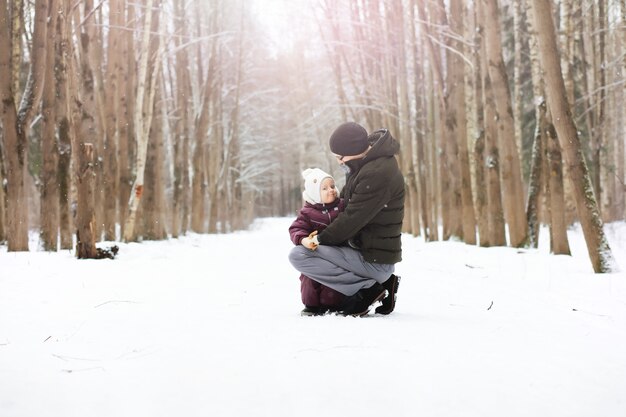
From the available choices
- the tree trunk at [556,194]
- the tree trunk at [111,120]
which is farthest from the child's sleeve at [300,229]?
the tree trunk at [111,120]

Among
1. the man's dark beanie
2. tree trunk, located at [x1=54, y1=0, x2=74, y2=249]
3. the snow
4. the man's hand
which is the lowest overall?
the snow

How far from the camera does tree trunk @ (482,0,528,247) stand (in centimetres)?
929

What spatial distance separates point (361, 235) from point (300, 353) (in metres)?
1.31

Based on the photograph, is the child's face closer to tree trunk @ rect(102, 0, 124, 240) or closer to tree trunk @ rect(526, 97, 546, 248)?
tree trunk @ rect(526, 97, 546, 248)

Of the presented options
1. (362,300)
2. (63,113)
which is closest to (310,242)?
(362,300)

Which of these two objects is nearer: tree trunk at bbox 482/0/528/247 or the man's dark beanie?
the man's dark beanie

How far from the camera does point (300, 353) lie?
8.66 ft

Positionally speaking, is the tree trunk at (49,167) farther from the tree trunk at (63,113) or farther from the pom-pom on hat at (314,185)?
the pom-pom on hat at (314,185)

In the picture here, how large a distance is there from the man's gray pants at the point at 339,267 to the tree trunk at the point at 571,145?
11.1ft

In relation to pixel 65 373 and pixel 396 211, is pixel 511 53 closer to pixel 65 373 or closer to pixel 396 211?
pixel 396 211

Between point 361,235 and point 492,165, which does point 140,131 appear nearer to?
point 492,165

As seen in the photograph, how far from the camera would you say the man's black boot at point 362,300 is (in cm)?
373

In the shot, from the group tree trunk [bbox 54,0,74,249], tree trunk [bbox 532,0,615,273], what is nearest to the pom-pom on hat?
tree trunk [bbox 532,0,615,273]

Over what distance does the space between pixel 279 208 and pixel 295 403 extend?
5333cm
